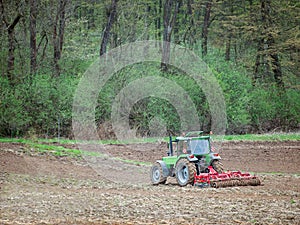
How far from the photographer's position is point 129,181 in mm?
17062

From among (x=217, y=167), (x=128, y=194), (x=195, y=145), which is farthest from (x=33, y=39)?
(x=128, y=194)

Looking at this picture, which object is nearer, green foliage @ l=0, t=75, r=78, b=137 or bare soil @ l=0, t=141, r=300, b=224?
bare soil @ l=0, t=141, r=300, b=224

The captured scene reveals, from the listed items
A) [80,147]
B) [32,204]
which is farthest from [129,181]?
[80,147]

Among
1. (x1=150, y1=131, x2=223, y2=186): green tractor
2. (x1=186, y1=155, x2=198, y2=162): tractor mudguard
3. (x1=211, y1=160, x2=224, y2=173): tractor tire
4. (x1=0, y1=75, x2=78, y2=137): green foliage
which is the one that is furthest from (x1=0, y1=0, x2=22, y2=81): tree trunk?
(x1=211, y1=160, x2=224, y2=173): tractor tire

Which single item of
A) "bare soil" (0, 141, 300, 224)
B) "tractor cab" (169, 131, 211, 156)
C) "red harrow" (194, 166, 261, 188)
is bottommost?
"bare soil" (0, 141, 300, 224)

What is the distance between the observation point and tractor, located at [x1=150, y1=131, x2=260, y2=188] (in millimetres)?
13781

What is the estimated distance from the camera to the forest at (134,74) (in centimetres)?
3052

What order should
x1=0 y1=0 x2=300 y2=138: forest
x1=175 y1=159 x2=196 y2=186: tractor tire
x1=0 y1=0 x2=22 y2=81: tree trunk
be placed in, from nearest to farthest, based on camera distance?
1. x1=175 y1=159 x2=196 y2=186: tractor tire
2. x1=0 y1=0 x2=300 y2=138: forest
3. x1=0 y1=0 x2=22 y2=81: tree trunk

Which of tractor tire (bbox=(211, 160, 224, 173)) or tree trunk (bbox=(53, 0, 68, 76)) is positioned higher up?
tree trunk (bbox=(53, 0, 68, 76))

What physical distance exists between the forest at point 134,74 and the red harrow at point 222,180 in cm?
1754

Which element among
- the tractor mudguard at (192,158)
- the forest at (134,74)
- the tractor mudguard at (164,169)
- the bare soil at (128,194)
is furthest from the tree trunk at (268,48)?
the tractor mudguard at (192,158)

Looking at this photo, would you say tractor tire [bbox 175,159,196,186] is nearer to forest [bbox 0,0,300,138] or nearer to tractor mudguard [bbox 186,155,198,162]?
tractor mudguard [bbox 186,155,198,162]

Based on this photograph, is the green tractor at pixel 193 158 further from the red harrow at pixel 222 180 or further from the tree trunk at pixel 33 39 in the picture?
the tree trunk at pixel 33 39

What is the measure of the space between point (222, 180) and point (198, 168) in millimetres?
1269
